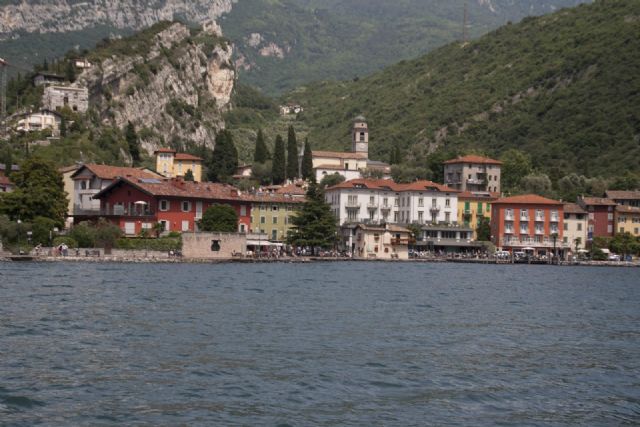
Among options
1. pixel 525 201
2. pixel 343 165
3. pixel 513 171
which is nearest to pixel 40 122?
pixel 343 165

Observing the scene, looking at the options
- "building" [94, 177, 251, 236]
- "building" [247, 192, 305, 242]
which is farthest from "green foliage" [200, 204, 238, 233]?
"building" [247, 192, 305, 242]

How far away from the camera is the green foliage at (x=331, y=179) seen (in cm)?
12506

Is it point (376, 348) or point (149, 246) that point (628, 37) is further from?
point (376, 348)

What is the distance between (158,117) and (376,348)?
124 metres

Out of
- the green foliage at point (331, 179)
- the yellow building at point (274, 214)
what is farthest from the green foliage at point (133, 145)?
the yellow building at point (274, 214)

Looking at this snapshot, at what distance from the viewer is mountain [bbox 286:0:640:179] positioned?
141 meters

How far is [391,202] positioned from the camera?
368 ft

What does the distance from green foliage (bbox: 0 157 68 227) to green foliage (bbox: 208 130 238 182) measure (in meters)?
42.4

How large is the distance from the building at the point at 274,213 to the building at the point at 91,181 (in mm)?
11889

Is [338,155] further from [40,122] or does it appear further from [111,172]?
[111,172]

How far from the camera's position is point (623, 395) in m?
24.2

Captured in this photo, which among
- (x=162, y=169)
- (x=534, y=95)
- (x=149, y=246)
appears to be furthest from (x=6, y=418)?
(x=534, y=95)

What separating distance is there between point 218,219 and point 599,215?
4969 centimetres

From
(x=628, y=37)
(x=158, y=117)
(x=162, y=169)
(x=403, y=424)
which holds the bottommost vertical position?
(x=403, y=424)
